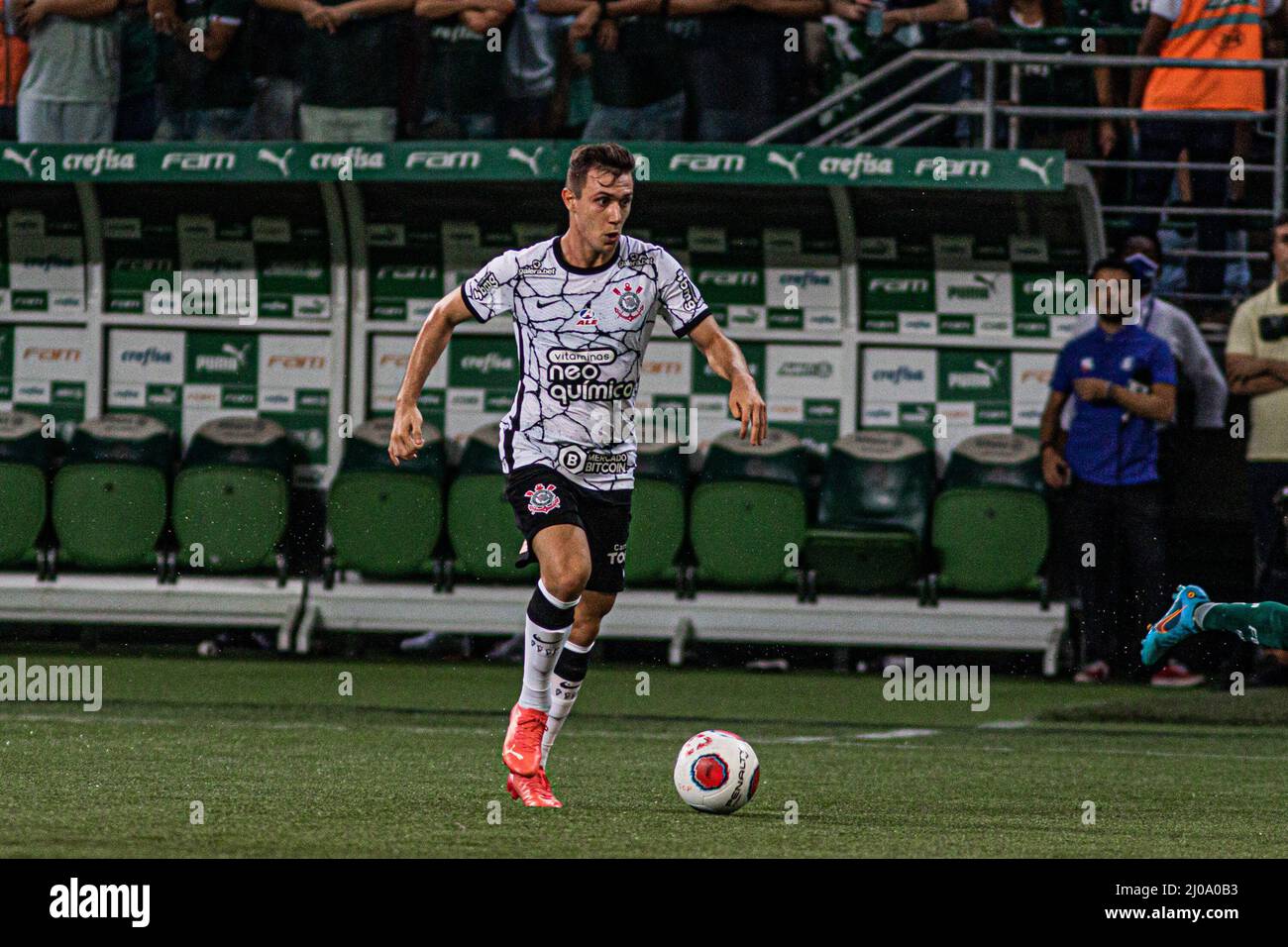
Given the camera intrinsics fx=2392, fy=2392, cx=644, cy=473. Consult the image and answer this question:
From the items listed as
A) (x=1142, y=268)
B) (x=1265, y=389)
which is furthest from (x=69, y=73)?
(x=1265, y=389)

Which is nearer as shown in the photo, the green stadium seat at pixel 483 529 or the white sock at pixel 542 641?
the white sock at pixel 542 641

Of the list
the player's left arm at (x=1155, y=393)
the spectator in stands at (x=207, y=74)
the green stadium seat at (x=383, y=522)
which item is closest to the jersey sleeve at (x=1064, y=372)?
the player's left arm at (x=1155, y=393)

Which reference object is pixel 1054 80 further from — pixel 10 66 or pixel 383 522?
pixel 10 66

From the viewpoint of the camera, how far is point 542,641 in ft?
27.4

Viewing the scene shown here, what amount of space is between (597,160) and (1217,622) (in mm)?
2750

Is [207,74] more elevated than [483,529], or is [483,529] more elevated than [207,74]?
[207,74]

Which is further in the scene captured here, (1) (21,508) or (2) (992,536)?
(1) (21,508)

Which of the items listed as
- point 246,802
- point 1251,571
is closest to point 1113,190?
point 1251,571

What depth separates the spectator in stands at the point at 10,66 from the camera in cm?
1606

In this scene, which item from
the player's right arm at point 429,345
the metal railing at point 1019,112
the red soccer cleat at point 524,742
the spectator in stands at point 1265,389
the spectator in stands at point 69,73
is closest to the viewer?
the red soccer cleat at point 524,742

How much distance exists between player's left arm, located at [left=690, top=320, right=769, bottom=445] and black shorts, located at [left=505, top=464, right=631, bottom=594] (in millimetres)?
573

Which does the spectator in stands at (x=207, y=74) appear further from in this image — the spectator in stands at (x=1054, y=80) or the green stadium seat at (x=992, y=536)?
the green stadium seat at (x=992, y=536)

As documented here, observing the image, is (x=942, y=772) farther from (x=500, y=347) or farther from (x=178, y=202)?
(x=178, y=202)

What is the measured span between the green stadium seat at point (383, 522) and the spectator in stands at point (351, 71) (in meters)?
2.14
